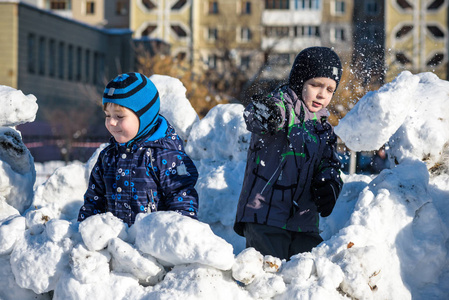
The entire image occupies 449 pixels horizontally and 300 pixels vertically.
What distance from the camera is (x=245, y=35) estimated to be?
43.4 metres

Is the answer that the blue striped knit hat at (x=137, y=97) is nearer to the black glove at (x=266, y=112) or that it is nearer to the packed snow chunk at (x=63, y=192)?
the black glove at (x=266, y=112)

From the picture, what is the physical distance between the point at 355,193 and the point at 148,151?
1382mm

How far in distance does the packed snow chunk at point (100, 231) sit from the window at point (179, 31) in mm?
43397

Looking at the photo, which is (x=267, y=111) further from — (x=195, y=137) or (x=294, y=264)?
(x=195, y=137)

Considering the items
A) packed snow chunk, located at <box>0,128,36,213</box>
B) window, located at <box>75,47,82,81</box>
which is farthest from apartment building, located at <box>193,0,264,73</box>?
packed snow chunk, located at <box>0,128,36,213</box>

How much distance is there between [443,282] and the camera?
3.13 meters

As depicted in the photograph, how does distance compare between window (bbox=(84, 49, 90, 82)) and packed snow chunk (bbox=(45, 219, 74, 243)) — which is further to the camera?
window (bbox=(84, 49, 90, 82))

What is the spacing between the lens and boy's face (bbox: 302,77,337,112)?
3.24 m

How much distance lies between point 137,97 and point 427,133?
5.05 feet

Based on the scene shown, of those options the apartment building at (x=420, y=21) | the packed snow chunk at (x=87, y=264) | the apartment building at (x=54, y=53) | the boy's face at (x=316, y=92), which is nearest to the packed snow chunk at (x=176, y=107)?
the boy's face at (x=316, y=92)

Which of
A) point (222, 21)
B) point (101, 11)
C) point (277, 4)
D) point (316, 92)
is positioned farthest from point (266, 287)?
point (101, 11)

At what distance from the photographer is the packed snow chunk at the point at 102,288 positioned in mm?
2414

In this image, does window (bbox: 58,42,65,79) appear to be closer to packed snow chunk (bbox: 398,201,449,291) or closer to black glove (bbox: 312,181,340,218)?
black glove (bbox: 312,181,340,218)

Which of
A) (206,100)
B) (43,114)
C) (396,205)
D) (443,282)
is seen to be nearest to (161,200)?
(396,205)
